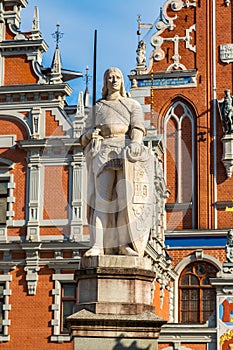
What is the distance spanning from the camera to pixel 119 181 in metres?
9.87

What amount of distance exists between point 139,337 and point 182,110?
73.8ft

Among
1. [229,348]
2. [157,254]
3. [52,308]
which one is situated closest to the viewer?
[229,348]

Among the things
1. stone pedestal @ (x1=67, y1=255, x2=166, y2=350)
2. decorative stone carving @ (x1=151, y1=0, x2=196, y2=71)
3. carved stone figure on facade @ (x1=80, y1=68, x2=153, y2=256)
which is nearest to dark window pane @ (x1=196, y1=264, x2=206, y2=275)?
decorative stone carving @ (x1=151, y1=0, x2=196, y2=71)

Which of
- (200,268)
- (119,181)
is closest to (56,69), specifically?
(200,268)

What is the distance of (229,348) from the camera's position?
18.3m

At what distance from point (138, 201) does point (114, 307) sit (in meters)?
1.26

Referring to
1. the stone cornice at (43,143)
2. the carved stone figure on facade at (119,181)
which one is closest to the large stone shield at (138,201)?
the carved stone figure on facade at (119,181)

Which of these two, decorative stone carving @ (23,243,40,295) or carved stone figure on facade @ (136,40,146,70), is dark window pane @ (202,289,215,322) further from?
carved stone figure on facade @ (136,40,146,70)

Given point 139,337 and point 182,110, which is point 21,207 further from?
point 139,337

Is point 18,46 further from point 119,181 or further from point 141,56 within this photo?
point 119,181

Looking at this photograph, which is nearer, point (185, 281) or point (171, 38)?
point (185, 281)

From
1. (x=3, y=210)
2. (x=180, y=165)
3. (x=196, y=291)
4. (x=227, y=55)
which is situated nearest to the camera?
(x=3, y=210)

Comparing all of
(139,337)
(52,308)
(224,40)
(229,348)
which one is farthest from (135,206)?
(224,40)

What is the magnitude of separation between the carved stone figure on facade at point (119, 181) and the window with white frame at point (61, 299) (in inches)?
581
